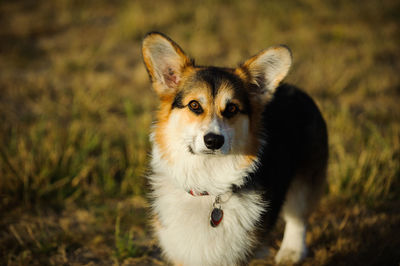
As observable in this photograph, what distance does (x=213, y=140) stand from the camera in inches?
83.7

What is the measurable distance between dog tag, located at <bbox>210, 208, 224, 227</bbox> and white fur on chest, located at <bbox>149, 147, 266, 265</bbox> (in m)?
0.03

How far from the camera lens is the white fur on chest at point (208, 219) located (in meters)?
2.37

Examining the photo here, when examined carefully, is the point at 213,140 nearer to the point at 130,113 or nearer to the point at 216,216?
the point at 216,216

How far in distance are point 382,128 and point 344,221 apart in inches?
111

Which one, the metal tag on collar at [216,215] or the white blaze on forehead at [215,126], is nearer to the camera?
the white blaze on forehead at [215,126]

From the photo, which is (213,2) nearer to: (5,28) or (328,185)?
(5,28)

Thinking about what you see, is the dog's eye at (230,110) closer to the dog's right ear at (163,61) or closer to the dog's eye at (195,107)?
the dog's eye at (195,107)

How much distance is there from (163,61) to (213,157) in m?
0.98

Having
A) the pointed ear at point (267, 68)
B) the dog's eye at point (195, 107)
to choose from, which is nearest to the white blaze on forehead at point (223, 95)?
the dog's eye at point (195, 107)

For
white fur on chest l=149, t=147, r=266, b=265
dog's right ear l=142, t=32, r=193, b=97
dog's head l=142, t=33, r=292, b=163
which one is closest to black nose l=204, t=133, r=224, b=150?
dog's head l=142, t=33, r=292, b=163

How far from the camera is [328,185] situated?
403cm

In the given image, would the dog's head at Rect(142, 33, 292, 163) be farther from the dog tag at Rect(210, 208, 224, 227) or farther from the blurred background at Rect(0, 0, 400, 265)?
the blurred background at Rect(0, 0, 400, 265)

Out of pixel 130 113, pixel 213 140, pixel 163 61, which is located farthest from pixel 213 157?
pixel 130 113

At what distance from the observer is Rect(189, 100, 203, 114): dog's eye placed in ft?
8.02
